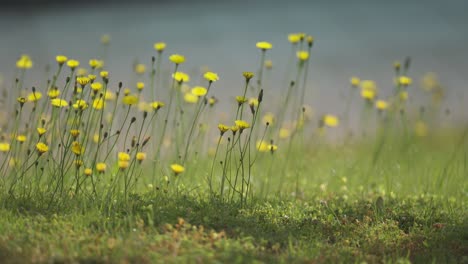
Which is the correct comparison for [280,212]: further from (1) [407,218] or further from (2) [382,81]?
(2) [382,81]

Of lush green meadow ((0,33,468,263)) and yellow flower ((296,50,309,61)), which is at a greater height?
yellow flower ((296,50,309,61))

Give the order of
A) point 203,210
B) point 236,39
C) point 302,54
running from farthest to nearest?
point 236,39
point 302,54
point 203,210

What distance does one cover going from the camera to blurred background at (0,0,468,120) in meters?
7.20

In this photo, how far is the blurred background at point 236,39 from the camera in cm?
720

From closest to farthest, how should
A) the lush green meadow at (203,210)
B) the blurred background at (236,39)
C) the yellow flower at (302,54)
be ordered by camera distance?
the lush green meadow at (203,210) < the yellow flower at (302,54) < the blurred background at (236,39)

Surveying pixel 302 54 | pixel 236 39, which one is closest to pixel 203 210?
pixel 302 54

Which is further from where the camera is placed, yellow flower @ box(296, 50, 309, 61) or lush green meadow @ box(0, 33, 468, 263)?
yellow flower @ box(296, 50, 309, 61)

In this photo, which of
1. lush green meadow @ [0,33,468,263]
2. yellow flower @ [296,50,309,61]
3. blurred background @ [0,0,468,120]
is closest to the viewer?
lush green meadow @ [0,33,468,263]

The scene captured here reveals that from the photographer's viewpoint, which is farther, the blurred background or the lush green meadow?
the blurred background

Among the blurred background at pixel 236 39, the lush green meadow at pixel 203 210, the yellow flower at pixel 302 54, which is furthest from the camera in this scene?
the blurred background at pixel 236 39

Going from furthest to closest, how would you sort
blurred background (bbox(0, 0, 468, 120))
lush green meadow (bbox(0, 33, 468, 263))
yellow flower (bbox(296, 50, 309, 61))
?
blurred background (bbox(0, 0, 468, 120)) → yellow flower (bbox(296, 50, 309, 61)) → lush green meadow (bbox(0, 33, 468, 263))

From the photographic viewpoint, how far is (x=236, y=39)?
29.8ft

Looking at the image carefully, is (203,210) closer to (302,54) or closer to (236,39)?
(302,54)

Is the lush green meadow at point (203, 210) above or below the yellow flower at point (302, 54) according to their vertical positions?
below
